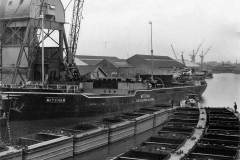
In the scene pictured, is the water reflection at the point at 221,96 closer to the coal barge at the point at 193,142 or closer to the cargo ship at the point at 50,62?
the cargo ship at the point at 50,62

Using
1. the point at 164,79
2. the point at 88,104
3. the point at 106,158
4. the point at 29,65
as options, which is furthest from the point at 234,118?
the point at 164,79

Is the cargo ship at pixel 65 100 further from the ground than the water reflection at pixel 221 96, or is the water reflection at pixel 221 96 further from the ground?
the cargo ship at pixel 65 100

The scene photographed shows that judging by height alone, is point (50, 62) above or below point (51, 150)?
above

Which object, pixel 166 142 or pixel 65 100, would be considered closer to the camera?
pixel 166 142

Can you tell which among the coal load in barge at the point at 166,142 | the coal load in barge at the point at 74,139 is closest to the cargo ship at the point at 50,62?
the coal load in barge at the point at 74,139

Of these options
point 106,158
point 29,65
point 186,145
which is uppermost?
point 29,65

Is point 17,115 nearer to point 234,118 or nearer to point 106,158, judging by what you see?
point 106,158

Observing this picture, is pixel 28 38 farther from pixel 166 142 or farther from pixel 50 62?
pixel 166 142

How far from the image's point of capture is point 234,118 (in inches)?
1239

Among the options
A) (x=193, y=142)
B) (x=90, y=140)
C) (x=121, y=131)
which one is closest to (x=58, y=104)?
(x=121, y=131)

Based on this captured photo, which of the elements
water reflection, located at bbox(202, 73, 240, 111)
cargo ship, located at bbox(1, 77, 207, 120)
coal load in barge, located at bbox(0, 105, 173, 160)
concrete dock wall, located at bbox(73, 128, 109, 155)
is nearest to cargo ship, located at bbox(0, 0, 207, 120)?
cargo ship, located at bbox(1, 77, 207, 120)

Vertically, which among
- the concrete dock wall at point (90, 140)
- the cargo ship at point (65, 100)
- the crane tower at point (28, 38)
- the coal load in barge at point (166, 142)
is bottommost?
the concrete dock wall at point (90, 140)

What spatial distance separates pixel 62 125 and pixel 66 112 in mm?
1568

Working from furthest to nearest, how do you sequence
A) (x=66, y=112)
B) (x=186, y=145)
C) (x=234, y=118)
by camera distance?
(x=66, y=112) → (x=234, y=118) → (x=186, y=145)
